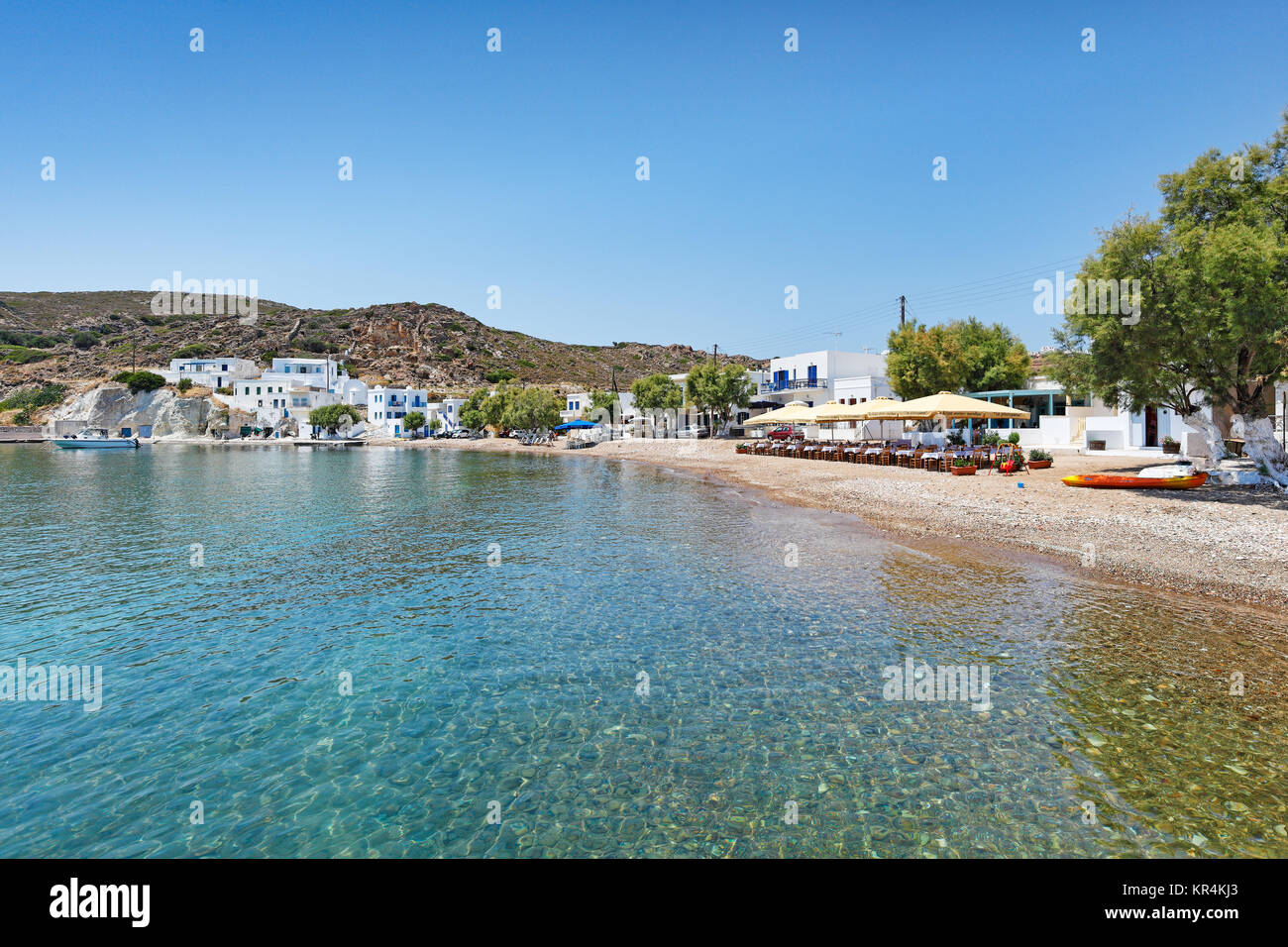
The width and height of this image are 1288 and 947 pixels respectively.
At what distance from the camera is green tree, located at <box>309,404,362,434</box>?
91438 mm

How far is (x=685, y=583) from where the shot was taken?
13.3m

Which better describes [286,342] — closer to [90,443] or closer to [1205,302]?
[90,443]

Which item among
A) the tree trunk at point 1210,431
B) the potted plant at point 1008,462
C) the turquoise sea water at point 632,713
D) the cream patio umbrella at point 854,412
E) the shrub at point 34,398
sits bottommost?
the turquoise sea water at point 632,713

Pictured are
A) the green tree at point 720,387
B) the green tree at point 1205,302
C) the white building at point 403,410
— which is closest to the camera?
the green tree at point 1205,302

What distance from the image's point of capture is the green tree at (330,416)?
91.4 meters

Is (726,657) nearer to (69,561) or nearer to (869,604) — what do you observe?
(869,604)

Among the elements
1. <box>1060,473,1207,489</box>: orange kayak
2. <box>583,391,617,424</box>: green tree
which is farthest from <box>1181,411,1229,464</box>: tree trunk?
<box>583,391,617,424</box>: green tree

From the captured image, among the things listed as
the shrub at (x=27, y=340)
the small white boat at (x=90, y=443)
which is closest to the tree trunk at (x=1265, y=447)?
the small white boat at (x=90, y=443)

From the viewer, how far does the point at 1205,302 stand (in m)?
15.1

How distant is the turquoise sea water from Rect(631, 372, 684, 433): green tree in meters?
53.3

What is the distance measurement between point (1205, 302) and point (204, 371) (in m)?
126

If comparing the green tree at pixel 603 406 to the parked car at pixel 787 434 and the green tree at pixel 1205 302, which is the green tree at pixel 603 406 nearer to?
the parked car at pixel 787 434

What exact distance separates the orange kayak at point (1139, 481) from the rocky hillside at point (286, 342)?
336 feet

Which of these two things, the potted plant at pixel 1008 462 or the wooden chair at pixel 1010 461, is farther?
the wooden chair at pixel 1010 461
